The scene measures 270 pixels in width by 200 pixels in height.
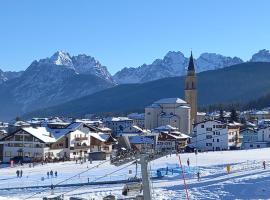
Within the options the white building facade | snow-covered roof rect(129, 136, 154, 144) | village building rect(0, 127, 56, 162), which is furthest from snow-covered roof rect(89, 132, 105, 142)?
the white building facade

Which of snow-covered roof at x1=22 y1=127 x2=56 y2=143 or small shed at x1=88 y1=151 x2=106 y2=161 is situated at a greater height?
snow-covered roof at x1=22 y1=127 x2=56 y2=143

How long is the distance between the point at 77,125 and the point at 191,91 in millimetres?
50905

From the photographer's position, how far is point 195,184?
41.8m

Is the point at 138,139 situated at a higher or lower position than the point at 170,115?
lower

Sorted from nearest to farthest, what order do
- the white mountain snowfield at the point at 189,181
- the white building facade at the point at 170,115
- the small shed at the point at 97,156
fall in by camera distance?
the white mountain snowfield at the point at 189,181
the small shed at the point at 97,156
the white building facade at the point at 170,115

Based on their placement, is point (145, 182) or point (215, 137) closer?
point (145, 182)

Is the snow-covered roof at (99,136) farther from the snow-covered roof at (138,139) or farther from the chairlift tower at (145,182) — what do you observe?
the chairlift tower at (145,182)

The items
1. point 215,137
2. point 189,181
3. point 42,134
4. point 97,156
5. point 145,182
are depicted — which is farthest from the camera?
point 215,137

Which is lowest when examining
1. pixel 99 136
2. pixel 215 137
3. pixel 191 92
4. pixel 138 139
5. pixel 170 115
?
pixel 138 139

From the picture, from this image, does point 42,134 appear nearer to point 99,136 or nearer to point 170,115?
point 99,136

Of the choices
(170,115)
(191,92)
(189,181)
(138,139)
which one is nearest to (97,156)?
(138,139)

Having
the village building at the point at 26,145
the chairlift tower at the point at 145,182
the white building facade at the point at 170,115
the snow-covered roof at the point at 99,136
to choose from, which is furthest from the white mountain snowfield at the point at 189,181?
the white building facade at the point at 170,115

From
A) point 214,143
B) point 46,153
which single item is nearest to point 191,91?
point 214,143

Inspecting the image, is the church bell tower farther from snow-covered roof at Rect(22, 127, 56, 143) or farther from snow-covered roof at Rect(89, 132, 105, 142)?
snow-covered roof at Rect(22, 127, 56, 143)
